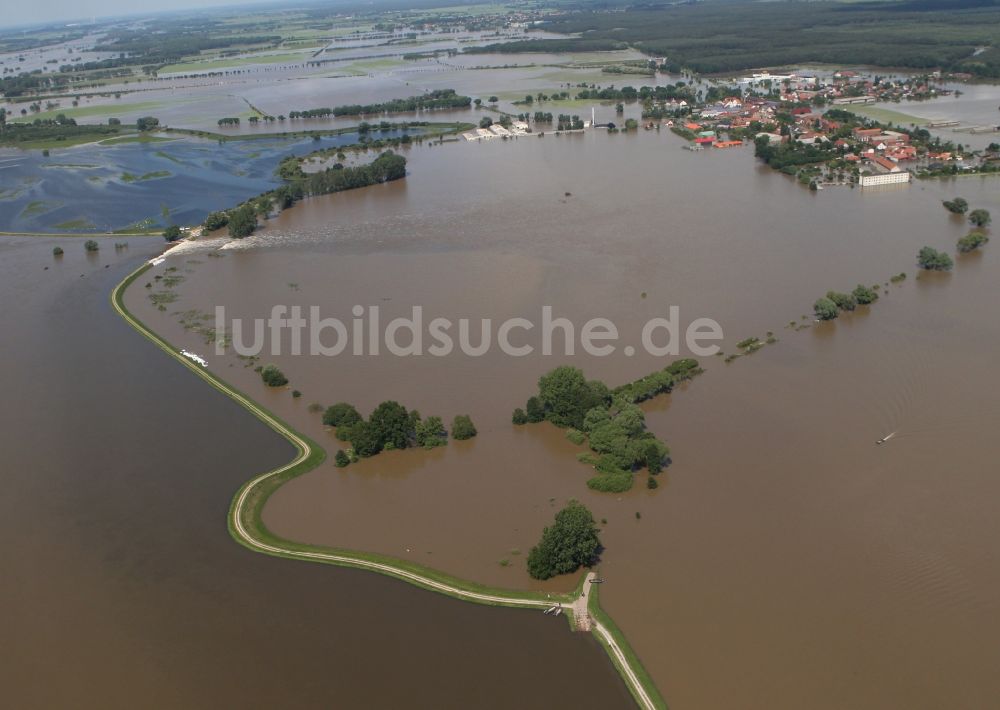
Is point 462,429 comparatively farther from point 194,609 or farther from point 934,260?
point 934,260

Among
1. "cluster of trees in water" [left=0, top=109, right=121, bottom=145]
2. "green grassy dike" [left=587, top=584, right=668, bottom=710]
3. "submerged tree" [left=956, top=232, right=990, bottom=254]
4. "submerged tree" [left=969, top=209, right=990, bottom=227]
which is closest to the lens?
"green grassy dike" [left=587, top=584, right=668, bottom=710]

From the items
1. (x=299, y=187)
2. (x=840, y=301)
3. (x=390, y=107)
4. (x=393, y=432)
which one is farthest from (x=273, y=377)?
(x=390, y=107)

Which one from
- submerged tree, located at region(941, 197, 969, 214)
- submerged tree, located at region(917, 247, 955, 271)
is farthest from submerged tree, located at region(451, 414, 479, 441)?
submerged tree, located at region(941, 197, 969, 214)

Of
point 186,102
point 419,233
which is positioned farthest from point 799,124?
point 186,102

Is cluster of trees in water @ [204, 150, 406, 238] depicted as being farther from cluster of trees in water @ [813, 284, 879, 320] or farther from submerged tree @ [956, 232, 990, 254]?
submerged tree @ [956, 232, 990, 254]

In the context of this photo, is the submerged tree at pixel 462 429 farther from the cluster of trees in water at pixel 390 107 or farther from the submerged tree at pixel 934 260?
the cluster of trees in water at pixel 390 107

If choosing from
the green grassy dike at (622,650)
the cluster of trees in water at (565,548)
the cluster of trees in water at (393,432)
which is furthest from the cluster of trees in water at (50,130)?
the green grassy dike at (622,650)
